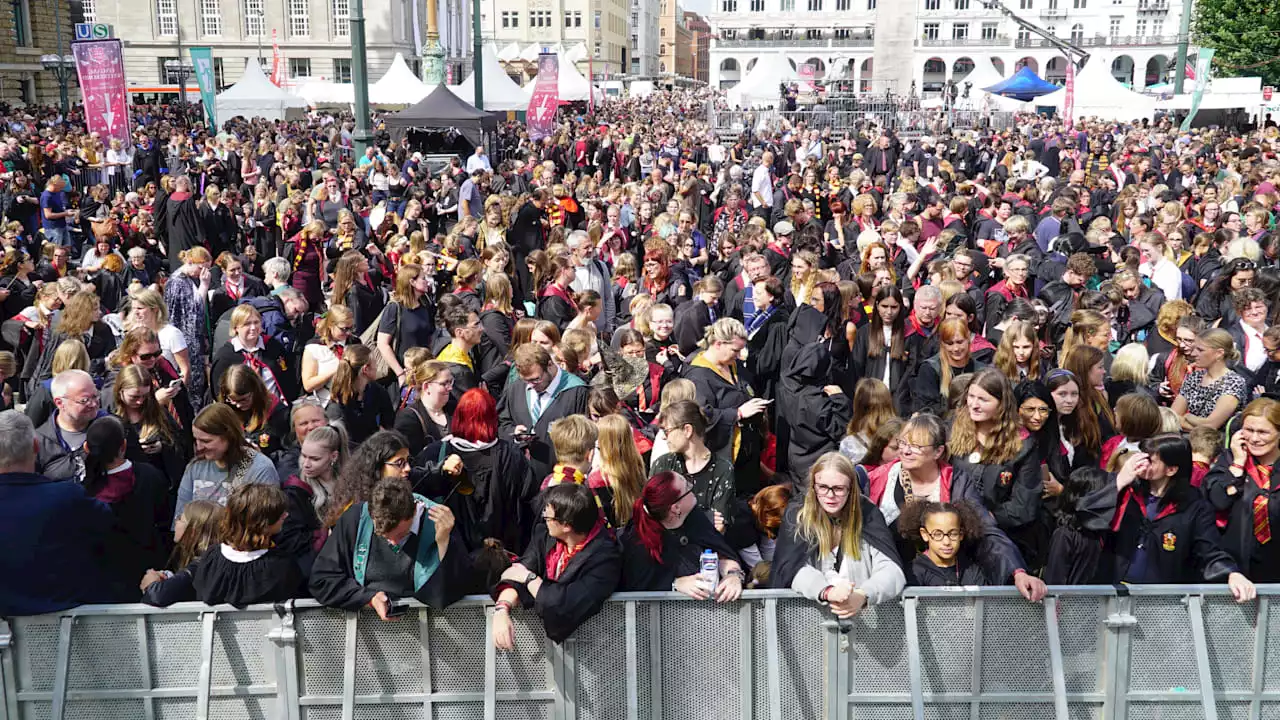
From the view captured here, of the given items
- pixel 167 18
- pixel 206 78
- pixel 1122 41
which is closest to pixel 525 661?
pixel 206 78

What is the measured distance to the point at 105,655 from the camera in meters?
4.32

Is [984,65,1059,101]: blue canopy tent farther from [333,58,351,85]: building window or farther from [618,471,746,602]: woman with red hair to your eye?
[333,58,351,85]: building window

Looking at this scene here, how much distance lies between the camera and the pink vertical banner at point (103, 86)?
16.4 metres

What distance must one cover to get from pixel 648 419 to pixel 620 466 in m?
1.72

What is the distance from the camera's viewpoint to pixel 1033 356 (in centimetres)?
651

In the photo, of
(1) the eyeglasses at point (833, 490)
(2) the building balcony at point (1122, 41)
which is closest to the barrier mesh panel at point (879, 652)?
(1) the eyeglasses at point (833, 490)

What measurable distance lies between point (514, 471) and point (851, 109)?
3855cm

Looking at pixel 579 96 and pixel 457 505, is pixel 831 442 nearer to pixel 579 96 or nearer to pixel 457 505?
pixel 457 505

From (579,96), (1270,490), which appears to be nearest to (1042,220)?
(1270,490)

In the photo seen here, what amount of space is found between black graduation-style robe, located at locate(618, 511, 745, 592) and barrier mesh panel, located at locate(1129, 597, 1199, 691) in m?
1.54

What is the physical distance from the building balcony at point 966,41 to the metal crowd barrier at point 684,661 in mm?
102591

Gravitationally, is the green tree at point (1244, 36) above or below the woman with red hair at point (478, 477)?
above

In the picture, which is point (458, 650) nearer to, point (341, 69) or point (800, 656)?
point (800, 656)

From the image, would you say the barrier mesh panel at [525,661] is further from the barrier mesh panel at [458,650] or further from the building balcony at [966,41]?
the building balcony at [966,41]
